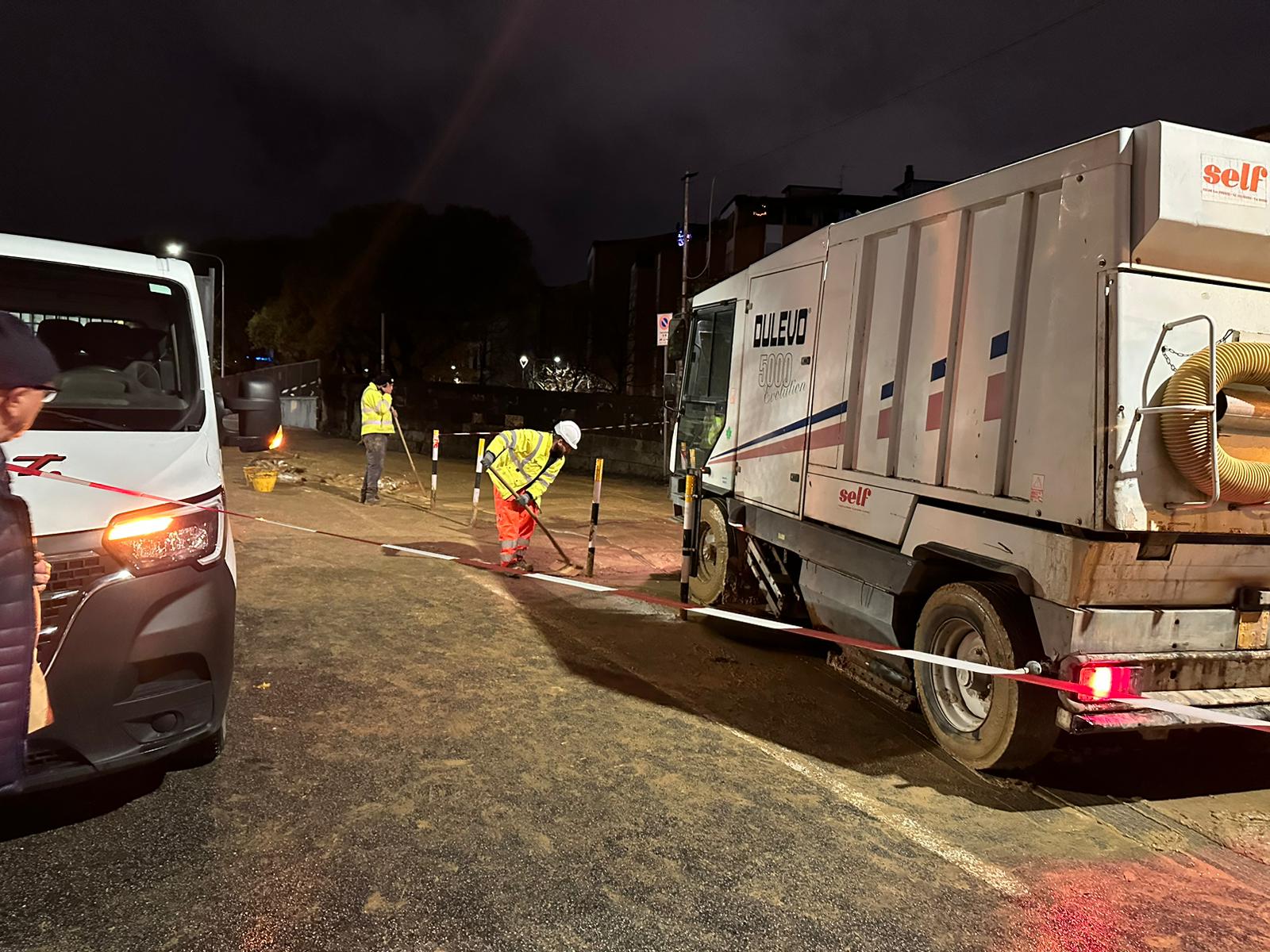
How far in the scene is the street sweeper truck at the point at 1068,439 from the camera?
336 cm

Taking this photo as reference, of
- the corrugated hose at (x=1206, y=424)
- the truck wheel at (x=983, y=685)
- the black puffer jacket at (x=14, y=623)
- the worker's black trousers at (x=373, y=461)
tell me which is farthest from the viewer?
the worker's black trousers at (x=373, y=461)

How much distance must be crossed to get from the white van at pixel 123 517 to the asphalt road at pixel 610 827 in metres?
0.45

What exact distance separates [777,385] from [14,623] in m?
4.92

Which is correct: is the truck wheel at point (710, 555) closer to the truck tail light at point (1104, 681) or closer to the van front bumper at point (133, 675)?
the truck tail light at point (1104, 681)

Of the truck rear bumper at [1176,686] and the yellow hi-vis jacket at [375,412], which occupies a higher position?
the yellow hi-vis jacket at [375,412]

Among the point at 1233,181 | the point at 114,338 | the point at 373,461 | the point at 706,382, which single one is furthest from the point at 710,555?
the point at 373,461

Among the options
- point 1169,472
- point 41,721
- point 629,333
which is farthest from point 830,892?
point 629,333

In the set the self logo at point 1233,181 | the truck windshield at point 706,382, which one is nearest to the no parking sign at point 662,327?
the truck windshield at point 706,382

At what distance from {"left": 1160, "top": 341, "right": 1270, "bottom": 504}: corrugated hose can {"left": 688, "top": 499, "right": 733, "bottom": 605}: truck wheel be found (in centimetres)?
401

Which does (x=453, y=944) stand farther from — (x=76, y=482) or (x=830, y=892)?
(x=76, y=482)

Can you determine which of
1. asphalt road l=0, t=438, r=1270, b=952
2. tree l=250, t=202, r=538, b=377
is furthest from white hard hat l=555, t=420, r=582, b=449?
tree l=250, t=202, r=538, b=377

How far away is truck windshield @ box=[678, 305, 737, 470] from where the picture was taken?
722 centimetres

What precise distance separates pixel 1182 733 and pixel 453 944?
A: 14.2 ft

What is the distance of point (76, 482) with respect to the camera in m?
2.89
